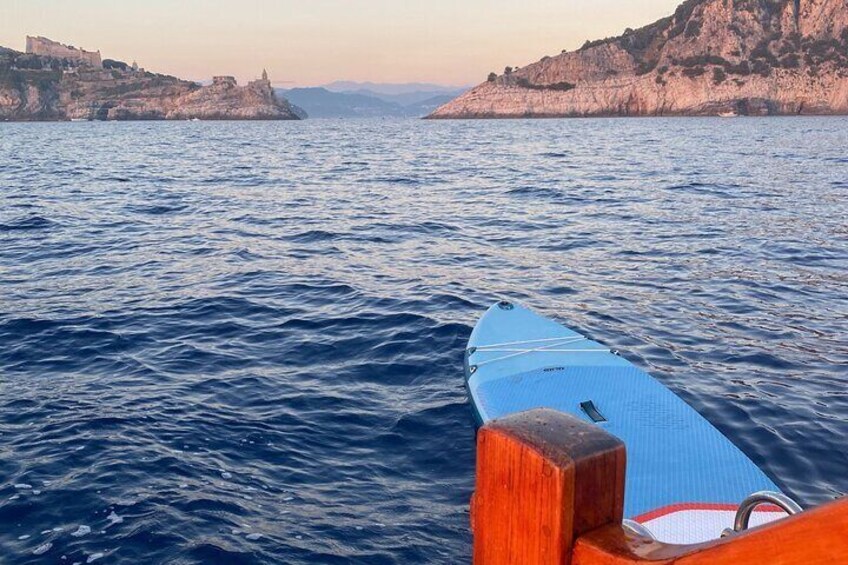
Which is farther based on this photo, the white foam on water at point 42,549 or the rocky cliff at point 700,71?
the rocky cliff at point 700,71

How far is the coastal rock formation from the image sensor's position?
582ft

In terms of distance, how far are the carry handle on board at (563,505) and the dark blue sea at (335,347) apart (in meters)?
3.56

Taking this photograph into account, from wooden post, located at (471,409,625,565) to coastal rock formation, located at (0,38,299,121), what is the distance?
19646 cm

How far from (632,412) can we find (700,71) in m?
161

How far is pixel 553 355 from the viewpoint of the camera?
7.78 m

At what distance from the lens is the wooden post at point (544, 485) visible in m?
1.57

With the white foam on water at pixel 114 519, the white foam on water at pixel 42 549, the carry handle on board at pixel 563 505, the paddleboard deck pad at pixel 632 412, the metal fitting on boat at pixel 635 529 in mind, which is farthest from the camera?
the white foam on water at pixel 114 519

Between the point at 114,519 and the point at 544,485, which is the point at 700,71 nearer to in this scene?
the point at 114,519

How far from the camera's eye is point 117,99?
600 ft

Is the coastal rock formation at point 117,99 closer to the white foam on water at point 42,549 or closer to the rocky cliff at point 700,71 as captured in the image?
the rocky cliff at point 700,71

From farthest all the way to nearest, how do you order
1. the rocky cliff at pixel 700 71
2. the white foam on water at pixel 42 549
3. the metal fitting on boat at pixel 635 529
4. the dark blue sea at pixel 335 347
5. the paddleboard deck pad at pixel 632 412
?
1. the rocky cliff at pixel 700 71
2. the dark blue sea at pixel 335 347
3. the white foam on water at pixel 42 549
4. the paddleboard deck pad at pixel 632 412
5. the metal fitting on boat at pixel 635 529

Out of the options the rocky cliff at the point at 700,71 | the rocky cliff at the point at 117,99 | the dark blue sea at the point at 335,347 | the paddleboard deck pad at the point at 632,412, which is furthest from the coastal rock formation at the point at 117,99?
the paddleboard deck pad at the point at 632,412

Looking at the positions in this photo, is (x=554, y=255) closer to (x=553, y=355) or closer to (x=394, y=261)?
(x=394, y=261)

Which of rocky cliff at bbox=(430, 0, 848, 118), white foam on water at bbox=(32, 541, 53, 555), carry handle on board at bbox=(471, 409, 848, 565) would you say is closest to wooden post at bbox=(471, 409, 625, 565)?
carry handle on board at bbox=(471, 409, 848, 565)
